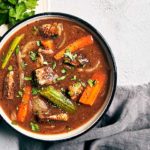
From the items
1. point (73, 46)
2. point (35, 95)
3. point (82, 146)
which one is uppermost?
point (73, 46)

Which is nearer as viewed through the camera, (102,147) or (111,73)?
(111,73)

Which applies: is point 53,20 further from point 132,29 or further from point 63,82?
point 132,29

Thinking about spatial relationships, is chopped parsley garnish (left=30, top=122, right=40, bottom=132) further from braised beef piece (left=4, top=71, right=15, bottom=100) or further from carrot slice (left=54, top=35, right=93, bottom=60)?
carrot slice (left=54, top=35, right=93, bottom=60)

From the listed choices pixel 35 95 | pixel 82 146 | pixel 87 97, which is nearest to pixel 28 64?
pixel 35 95

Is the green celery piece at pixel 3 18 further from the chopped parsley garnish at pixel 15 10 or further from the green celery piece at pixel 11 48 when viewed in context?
the green celery piece at pixel 11 48

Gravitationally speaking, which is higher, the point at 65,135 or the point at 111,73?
the point at 111,73

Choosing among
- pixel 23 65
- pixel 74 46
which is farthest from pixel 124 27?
pixel 23 65
